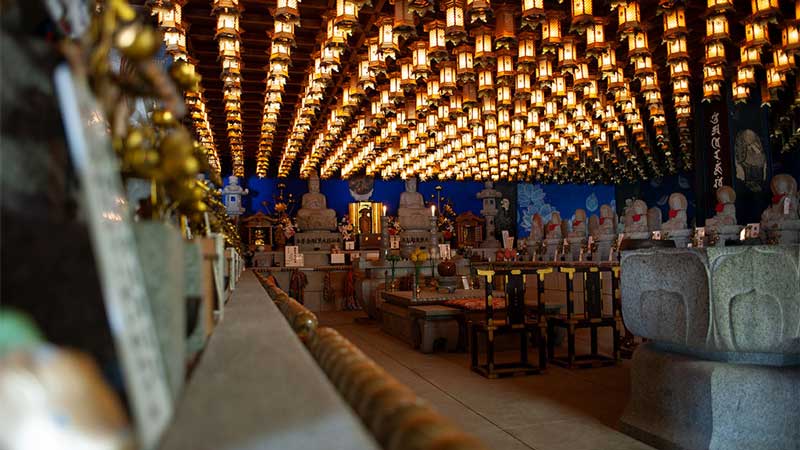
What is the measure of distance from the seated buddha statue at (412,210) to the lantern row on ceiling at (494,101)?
1.79 m

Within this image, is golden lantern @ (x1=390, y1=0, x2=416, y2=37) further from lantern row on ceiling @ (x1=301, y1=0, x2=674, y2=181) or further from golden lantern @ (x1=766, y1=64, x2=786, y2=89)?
golden lantern @ (x1=766, y1=64, x2=786, y2=89)

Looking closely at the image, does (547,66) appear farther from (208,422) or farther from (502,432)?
(208,422)

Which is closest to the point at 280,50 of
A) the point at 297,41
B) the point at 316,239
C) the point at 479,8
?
the point at 479,8

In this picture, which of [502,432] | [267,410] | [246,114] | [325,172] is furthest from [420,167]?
[267,410]

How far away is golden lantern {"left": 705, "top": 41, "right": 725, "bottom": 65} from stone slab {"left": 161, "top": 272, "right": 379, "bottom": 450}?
785cm

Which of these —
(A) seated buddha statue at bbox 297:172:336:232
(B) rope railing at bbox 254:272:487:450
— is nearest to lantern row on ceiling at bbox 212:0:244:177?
(B) rope railing at bbox 254:272:487:450

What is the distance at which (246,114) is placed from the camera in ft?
45.7

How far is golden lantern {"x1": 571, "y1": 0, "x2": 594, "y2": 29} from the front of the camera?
610 centimetres

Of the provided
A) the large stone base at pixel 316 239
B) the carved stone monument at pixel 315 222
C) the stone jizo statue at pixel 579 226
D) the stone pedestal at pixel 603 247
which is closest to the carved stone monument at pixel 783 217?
the stone pedestal at pixel 603 247

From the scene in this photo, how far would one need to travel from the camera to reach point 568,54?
26.3 ft

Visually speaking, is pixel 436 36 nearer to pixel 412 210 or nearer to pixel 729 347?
pixel 729 347

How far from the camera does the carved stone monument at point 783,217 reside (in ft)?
26.0

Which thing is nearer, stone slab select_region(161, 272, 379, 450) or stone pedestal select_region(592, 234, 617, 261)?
stone slab select_region(161, 272, 379, 450)

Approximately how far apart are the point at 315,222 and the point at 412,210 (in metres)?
3.59
